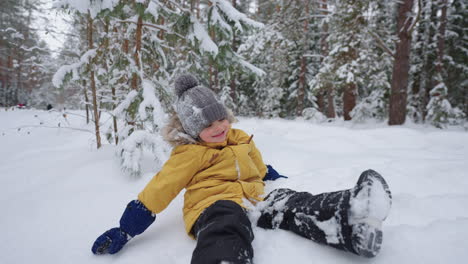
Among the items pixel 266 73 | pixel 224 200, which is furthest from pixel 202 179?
pixel 266 73

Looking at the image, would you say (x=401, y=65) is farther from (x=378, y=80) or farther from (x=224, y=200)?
(x=224, y=200)

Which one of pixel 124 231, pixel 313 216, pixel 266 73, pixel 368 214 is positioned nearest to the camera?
pixel 368 214

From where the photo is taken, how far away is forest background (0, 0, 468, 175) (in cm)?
326

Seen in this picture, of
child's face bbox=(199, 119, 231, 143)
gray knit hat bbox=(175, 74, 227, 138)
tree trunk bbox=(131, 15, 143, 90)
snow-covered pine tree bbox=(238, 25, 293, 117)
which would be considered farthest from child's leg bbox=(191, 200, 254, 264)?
snow-covered pine tree bbox=(238, 25, 293, 117)

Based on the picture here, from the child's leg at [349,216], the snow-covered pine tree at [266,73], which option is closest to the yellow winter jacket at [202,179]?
the child's leg at [349,216]

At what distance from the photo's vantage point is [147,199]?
5.36 ft

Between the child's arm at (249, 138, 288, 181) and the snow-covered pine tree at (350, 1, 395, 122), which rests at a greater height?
the snow-covered pine tree at (350, 1, 395, 122)

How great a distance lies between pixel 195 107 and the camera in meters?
1.92

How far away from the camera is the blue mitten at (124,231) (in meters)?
1.57

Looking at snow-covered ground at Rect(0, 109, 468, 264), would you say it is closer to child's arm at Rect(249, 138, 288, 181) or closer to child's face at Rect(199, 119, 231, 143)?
child's arm at Rect(249, 138, 288, 181)

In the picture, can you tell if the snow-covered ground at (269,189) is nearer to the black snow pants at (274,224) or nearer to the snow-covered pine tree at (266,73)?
the black snow pants at (274,224)

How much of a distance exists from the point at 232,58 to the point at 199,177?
2.46 metres

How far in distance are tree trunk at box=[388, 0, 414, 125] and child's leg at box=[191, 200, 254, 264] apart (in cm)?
691

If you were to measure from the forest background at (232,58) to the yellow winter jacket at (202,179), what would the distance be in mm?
1259
